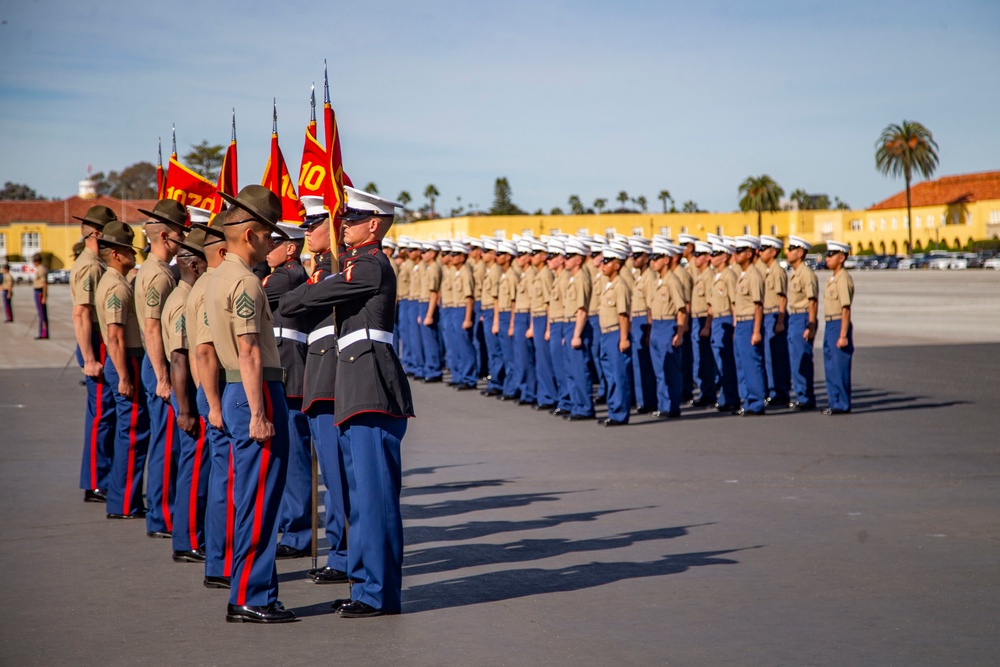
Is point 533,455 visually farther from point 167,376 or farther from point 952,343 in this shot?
point 952,343

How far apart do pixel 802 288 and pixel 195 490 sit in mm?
10127

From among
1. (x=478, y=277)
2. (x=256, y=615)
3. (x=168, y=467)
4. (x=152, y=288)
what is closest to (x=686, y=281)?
(x=478, y=277)

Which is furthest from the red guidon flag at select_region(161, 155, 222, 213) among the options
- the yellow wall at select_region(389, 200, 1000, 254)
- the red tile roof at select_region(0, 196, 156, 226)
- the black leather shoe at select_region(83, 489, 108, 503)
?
the red tile roof at select_region(0, 196, 156, 226)

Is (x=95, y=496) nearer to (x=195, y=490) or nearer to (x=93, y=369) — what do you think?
(x=93, y=369)

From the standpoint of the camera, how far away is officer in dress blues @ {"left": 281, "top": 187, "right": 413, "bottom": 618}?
602 cm

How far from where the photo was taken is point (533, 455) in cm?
1150

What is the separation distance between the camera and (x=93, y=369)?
8.92m

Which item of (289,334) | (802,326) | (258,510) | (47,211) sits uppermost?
(47,211)

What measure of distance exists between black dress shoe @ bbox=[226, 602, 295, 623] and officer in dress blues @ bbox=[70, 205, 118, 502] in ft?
11.7

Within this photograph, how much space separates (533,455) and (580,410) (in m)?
2.92

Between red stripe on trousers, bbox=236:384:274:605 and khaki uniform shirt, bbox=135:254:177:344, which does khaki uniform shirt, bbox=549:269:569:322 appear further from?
red stripe on trousers, bbox=236:384:274:605

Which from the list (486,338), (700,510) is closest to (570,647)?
(700,510)

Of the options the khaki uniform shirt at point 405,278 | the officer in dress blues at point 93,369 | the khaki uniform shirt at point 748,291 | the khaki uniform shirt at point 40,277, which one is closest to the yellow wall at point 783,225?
the khaki uniform shirt at point 40,277

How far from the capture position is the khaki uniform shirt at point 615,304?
13.9m
